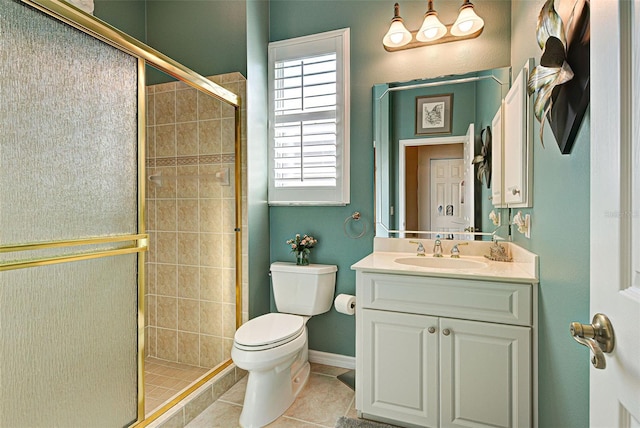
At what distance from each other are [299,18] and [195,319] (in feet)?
7.48

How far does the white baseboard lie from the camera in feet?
7.63

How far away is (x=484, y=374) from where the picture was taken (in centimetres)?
148

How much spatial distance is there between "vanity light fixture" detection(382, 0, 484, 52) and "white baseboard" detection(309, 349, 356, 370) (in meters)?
2.12

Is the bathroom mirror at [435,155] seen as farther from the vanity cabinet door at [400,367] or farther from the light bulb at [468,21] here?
the vanity cabinet door at [400,367]

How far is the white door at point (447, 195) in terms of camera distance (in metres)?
2.04

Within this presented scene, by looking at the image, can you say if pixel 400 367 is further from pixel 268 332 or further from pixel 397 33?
pixel 397 33

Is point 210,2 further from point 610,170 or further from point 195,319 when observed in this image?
point 610,170

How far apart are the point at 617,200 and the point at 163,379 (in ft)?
7.72

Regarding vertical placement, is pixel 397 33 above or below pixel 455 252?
above

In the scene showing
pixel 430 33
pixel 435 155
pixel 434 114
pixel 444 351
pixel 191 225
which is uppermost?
pixel 430 33

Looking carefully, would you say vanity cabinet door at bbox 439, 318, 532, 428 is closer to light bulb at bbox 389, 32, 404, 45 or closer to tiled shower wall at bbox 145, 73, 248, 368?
tiled shower wall at bbox 145, 73, 248, 368

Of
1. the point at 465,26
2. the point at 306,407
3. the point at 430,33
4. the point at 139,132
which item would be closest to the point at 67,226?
the point at 139,132

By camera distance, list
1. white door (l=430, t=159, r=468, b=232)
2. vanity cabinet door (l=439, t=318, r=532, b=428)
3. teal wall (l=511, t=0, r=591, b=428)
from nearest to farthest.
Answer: teal wall (l=511, t=0, r=591, b=428) < vanity cabinet door (l=439, t=318, r=532, b=428) < white door (l=430, t=159, r=468, b=232)

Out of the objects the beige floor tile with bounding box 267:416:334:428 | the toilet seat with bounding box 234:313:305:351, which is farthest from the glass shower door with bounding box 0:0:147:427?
the beige floor tile with bounding box 267:416:334:428
